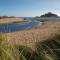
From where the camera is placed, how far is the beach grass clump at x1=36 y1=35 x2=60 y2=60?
471 cm

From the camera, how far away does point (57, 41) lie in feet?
16.9

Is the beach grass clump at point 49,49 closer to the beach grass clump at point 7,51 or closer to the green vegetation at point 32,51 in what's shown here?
the green vegetation at point 32,51

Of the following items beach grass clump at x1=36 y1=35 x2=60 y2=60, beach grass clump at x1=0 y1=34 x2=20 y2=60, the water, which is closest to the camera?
beach grass clump at x1=0 y1=34 x2=20 y2=60

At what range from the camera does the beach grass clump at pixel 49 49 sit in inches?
186

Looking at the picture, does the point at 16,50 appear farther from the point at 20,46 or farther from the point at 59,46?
the point at 59,46

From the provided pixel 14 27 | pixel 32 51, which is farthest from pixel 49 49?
pixel 14 27

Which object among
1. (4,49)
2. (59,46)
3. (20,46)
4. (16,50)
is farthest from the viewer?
(59,46)

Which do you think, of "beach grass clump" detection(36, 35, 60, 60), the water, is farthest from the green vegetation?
the water

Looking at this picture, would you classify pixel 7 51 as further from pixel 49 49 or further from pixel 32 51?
pixel 49 49

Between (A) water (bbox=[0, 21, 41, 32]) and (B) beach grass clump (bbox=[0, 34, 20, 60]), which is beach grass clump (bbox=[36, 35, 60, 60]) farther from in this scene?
(A) water (bbox=[0, 21, 41, 32])

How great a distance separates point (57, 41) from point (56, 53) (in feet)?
1.20

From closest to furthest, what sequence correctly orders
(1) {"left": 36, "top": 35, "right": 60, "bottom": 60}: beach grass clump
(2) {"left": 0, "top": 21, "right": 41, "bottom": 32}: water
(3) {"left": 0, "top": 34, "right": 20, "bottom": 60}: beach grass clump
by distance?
(3) {"left": 0, "top": 34, "right": 20, "bottom": 60}: beach grass clump → (1) {"left": 36, "top": 35, "right": 60, "bottom": 60}: beach grass clump → (2) {"left": 0, "top": 21, "right": 41, "bottom": 32}: water

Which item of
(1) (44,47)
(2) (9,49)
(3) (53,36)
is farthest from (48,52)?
(2) (9,49)

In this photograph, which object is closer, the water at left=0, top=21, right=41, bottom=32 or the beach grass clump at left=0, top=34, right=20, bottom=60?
the beach grass clump at left=0, top=34, right=20, bottom=60
